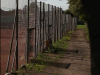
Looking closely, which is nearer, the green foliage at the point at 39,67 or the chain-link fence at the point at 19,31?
the chain-link fence at the point at 19,31

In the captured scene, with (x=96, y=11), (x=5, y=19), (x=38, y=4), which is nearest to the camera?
(x=96, y=11)

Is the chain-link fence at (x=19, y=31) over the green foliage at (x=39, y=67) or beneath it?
over

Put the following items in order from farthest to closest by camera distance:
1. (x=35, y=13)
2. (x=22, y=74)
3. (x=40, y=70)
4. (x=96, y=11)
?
(x=35, y=13), (x=40, y=70), (x=22, y=74), (x=96, y=11)

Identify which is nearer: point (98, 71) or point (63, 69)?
point (98, 71)

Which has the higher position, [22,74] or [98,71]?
[98,71]

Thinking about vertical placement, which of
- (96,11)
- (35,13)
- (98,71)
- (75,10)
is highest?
(75,10)

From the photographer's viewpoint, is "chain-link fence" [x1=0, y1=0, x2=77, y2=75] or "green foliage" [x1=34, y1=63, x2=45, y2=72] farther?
"green foliage" [x1=34, y1=63, x2=45, y2=72]

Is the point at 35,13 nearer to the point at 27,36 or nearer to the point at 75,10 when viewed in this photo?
the point at 27,36

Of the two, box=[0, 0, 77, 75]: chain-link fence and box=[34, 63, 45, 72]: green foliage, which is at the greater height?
box=[0, 0, 77, 75]: chain-link fence

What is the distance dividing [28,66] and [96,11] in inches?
208

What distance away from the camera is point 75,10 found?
20.0 meters

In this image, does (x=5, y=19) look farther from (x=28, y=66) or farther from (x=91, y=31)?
(x=91, y=31)

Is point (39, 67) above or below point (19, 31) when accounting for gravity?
below

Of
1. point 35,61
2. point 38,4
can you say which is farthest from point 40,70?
point 38,4
